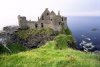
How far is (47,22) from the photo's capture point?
299 feet

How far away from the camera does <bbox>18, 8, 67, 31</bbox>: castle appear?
88.4m

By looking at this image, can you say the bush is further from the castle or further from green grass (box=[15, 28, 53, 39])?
the castle

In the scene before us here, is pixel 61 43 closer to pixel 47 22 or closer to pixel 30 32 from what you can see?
pixel 47 22

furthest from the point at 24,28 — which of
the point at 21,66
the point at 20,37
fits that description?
the point at 21,66

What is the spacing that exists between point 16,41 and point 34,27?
365 inches

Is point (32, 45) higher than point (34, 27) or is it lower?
lower

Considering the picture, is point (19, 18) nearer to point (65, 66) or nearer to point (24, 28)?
point (24, 28)

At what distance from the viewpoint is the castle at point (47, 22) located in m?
88.4

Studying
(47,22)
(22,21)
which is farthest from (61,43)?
(22,21)

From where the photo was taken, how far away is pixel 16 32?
325 ft

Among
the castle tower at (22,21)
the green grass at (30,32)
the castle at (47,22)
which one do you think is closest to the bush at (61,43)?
the green grass at (30,32)

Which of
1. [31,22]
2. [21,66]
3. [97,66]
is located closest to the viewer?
[97,66]

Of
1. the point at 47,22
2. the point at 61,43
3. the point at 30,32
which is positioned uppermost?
the point at 47,22

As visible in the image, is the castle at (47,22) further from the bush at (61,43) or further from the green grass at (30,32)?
the bush at (61,43)
